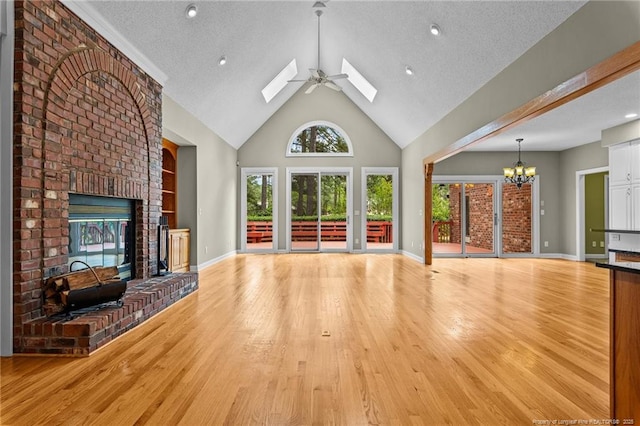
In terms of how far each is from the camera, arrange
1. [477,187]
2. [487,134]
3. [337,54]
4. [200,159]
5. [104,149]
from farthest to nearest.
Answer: [477,187]
[337,54]
[200,159]
[487,134]
[104,149]

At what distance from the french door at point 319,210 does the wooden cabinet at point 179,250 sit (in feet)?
11.5

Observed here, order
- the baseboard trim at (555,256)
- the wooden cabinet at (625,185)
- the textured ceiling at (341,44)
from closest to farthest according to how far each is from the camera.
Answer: the textured ceiling at (341,44)
the wooden cabinet at (625,185)
the baseboard trim at (555,256)

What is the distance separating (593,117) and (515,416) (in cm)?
585

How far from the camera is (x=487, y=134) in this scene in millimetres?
5262

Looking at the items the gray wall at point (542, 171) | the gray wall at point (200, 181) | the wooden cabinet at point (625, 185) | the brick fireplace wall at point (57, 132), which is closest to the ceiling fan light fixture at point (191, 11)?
the brick fireplace wall at point (57, 132)

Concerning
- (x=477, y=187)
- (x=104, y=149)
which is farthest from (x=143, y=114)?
(x=477, y=187)

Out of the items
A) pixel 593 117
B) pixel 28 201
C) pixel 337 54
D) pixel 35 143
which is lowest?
pixel 28 201

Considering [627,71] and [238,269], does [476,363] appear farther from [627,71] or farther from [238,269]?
[238,269]

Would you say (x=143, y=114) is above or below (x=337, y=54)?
below

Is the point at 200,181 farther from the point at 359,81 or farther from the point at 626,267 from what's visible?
the point at 626,267

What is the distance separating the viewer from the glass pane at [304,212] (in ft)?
32.7

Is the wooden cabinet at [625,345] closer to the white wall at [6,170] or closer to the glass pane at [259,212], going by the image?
the white wall at [6,170]

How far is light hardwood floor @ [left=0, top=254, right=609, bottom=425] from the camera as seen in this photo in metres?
1.98

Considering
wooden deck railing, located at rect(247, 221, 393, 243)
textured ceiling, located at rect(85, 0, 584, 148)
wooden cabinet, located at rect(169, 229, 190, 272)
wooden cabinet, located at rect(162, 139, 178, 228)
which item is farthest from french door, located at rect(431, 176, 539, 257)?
wooden cabinet, located at rect(162, 139, 178, 228)
